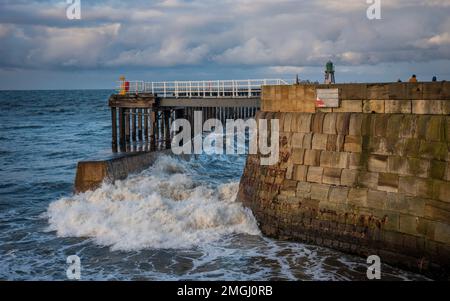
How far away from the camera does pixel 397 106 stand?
43.8ft

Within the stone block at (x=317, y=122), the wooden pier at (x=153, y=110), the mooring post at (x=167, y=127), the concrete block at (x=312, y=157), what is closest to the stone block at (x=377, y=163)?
the concrete block at (x=312, y=157)

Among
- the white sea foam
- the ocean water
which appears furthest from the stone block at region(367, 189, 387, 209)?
the white sea foam

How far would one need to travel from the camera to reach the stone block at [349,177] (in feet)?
45.8

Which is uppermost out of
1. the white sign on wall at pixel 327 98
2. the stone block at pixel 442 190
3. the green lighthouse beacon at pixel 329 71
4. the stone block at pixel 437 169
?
the green lighthouse beacon at pixel 329 71

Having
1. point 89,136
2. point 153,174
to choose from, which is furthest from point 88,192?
point 89,136

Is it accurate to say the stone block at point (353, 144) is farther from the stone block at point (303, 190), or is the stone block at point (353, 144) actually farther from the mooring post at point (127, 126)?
the mooring post at point (127, 126)

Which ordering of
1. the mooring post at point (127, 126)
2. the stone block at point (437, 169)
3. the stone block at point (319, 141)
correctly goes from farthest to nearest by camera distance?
the mooring post at point (127, 126)
the stone block at point (319, 141)
the stone block at point (437, 169)

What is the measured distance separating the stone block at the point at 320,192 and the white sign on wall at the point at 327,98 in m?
2.37

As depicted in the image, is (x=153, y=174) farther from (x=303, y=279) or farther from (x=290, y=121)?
(x=303, y=279)

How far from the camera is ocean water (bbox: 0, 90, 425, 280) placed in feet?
42.4

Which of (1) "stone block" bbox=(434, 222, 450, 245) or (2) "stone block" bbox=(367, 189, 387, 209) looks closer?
(1) "stone block" bbox=(434, 222, 450, 245)

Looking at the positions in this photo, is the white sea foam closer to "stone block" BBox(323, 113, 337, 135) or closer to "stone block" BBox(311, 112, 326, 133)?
"stone block" BBox(311, 112, 326, 133)

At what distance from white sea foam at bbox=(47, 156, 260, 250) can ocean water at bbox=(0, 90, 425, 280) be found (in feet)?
0.11

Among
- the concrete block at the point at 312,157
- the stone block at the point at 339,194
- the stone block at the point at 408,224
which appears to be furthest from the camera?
the concrete block at the point at 312,157
